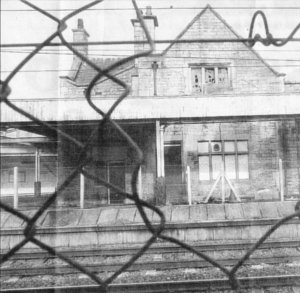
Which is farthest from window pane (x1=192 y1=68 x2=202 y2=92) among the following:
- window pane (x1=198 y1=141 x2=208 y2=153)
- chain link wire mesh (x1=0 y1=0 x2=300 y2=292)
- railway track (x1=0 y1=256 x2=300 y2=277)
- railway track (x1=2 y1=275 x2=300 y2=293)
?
chain link wire mesh (x1=0 y1=0 x2=300 y2=292)

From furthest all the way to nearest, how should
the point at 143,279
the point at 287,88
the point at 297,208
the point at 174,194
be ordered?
the point at 287,88 < the point at 174,194 < the point at 143,279 < the point at 297,208

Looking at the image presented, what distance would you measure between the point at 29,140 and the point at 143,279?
389 inches

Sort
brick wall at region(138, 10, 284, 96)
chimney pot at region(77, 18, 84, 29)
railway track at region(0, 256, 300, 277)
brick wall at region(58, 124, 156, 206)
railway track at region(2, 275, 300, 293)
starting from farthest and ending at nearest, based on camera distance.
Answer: chimney pot at region(77, 18, 84, 29) < brick wall at region(138, 10, 284, 96) < brick wall at region(58, 124, 156, 206) < railway track at region(0, 256, 300, 277) < railway track at region(2, 275, 300, 293)

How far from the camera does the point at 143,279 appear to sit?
14.6 ft

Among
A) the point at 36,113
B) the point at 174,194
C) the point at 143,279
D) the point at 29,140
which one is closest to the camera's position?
the point at 143,279

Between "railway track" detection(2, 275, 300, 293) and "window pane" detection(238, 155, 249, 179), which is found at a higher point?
"window pane" detection(238, 155, 249, 179)

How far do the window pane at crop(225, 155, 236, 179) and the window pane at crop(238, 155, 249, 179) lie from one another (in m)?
0.24

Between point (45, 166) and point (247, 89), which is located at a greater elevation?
point (247, 89)

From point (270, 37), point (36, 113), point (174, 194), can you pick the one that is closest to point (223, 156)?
point (174, 194)

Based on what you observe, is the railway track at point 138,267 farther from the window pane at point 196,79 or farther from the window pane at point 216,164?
the window pane at point 196,79

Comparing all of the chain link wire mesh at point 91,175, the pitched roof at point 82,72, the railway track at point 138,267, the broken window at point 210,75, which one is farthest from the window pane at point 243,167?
the chain link wire mesh at point 91,175

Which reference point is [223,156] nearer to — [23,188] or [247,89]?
[247,89]

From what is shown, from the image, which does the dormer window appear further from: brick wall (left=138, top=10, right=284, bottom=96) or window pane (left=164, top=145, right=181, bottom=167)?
window pane (left=164, top=145, right=181, bottom=167)

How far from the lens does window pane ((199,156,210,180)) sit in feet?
43.5
